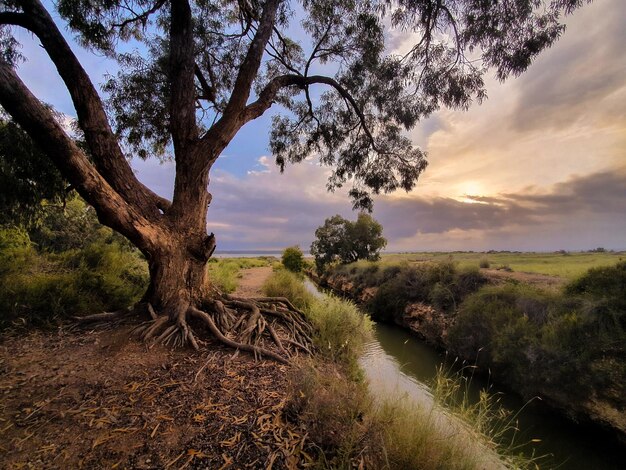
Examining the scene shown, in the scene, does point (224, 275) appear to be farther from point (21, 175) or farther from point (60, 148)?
point (60, 148)

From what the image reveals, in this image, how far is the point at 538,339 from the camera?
6.70m

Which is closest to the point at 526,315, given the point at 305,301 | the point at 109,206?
the point at 305,301

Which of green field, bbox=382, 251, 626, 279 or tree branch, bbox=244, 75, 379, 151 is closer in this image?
tree branch, bbox=244, 75, 379, 151

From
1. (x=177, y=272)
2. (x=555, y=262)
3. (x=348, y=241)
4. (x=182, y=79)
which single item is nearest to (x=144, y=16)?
(x=182, y=79)

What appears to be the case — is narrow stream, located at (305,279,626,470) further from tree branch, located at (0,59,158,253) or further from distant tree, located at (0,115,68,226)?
distant tree, located at (0,115,68,226)

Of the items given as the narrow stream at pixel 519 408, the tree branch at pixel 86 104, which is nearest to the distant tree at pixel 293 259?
the narrow stream at pixel 519 408

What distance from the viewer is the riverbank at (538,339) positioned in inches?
213

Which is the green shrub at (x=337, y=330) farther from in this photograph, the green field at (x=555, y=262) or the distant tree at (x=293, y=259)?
the distant tree at (x=293, y=259)

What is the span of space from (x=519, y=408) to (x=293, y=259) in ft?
76.7

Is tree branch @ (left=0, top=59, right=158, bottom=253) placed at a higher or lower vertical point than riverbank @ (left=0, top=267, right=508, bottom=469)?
higher

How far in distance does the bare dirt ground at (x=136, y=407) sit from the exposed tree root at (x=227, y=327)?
20 cm

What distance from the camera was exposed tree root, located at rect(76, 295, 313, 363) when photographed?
4.21 meters

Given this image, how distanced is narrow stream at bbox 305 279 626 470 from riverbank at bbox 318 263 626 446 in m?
0.31

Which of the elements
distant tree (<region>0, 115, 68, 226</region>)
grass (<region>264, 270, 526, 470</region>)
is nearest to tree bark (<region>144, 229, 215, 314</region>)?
grass (<region>264, 270, 526, 470</region>)
